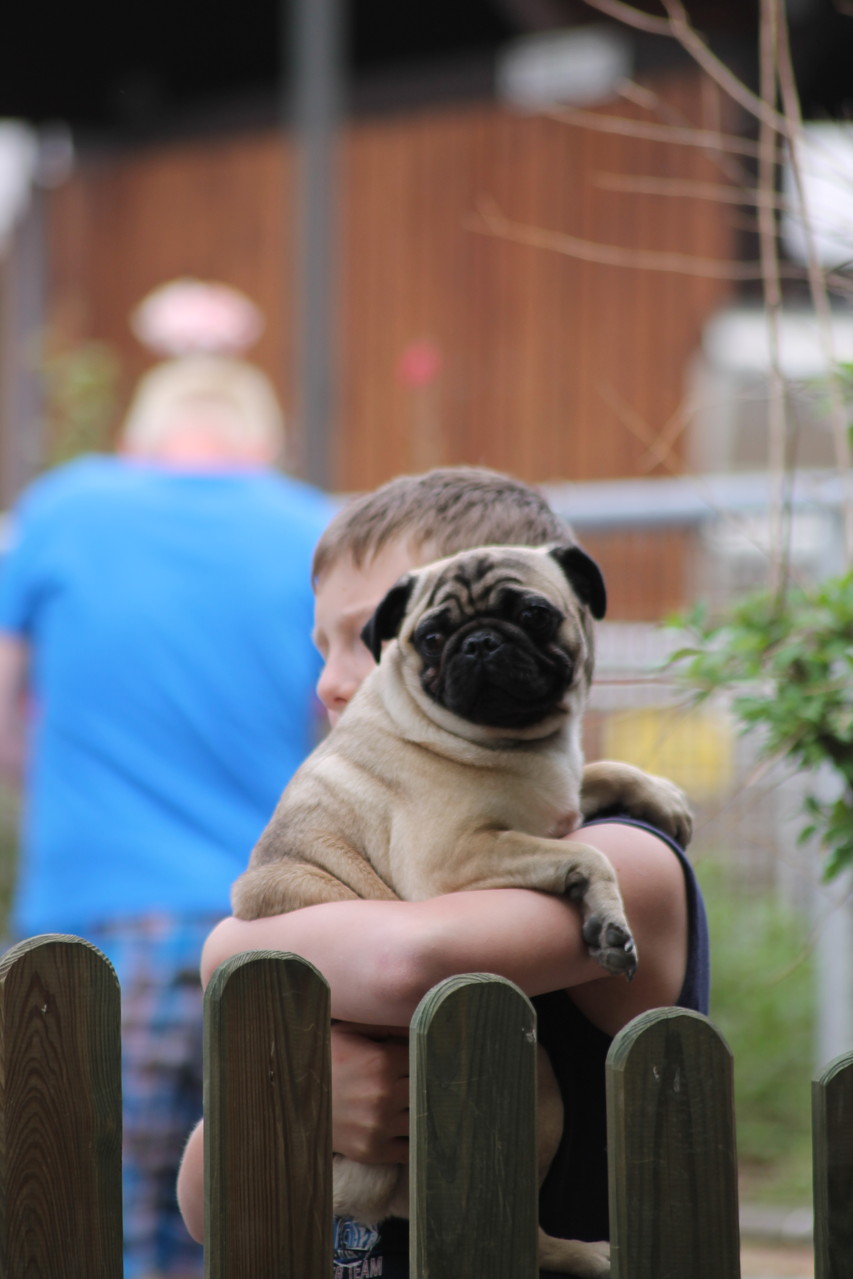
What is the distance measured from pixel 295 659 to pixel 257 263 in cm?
813

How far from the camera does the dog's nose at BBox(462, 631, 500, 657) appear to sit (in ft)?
6.62

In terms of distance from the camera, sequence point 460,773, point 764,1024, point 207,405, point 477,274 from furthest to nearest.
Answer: point 477,274 → point 764,1024 → point 207,405 → point 460,773

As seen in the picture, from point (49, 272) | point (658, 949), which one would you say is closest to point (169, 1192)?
point (658, 949)

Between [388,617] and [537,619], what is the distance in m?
0.24

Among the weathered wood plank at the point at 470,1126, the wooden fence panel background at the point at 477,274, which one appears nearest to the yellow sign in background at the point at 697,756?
the weathered wood plank at the point at 470,1126

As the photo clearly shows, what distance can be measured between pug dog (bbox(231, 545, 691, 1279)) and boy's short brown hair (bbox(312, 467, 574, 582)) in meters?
0.20

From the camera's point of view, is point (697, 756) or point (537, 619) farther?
point (697, 756)

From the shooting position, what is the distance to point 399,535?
2449mm

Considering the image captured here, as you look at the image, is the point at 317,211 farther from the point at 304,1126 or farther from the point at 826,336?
the point at 304,1126

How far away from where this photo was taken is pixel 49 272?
496 inches

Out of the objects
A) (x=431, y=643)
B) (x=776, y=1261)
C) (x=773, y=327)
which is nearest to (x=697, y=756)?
(x=776, y=1261)

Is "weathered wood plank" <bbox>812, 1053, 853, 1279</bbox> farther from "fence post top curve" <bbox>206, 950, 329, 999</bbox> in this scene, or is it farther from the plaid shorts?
the plaid shorts

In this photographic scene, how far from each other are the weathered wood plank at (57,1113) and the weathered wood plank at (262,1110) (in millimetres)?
122

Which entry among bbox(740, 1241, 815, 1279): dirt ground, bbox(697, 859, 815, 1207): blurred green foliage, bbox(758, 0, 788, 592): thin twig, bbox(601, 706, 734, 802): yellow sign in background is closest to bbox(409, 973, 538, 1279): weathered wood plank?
bbox(758, 0, 788, 592): thin twig
